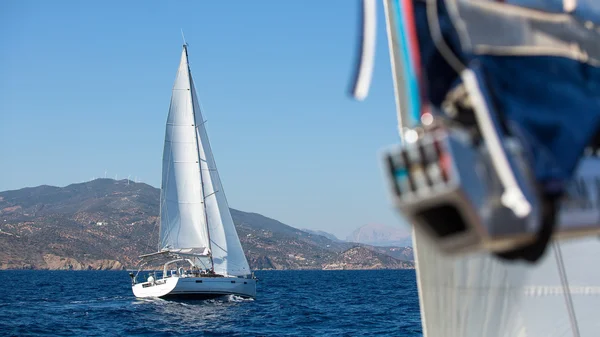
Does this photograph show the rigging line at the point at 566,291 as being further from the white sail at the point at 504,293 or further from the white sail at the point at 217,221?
the white sail at the point at 217,221

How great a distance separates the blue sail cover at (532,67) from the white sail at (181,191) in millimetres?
48377

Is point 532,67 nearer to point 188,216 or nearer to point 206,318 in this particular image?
point 206,318

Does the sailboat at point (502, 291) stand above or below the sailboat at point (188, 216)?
below

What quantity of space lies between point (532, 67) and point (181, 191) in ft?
161

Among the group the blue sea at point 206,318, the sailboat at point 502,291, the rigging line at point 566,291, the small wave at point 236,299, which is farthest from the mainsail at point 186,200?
the rigging line at point 566,291

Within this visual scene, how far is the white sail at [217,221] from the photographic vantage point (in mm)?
50594

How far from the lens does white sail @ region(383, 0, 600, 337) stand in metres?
4.84

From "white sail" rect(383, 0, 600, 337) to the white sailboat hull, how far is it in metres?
43.5

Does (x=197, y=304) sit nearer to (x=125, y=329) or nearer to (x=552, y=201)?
(x=125, y=329)

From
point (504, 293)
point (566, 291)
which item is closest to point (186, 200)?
point (504, 293)

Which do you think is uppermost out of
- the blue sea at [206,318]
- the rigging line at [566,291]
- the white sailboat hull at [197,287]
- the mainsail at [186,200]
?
the mainsail at [186,200]

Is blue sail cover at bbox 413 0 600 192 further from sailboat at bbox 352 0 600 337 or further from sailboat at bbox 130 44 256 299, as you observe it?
sailboat at bbox 130 44 256 299

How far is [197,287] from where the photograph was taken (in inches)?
1870

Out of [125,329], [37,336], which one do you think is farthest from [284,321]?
[37,336]
